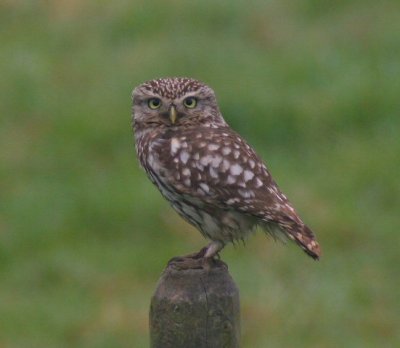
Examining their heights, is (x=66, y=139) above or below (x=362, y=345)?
above

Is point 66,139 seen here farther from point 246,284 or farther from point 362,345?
point 362,345

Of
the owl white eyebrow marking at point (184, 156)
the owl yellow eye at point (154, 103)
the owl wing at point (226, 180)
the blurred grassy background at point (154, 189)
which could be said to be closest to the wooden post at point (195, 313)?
the owl wing at point (226, 180)

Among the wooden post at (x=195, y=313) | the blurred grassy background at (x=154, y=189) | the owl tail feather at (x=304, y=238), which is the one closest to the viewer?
the wooden post at (x=195, y=313)

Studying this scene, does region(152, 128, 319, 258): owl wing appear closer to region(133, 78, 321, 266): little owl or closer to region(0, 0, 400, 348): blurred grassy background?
region(133, 78, 321, 266): little owl

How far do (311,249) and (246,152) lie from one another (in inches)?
19.7

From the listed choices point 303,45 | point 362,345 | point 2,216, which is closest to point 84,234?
point 2,216

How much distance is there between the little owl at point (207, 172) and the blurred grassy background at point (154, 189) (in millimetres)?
2348

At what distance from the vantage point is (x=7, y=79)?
34.1 feet

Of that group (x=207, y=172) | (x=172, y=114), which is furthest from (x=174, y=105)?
(x=207, y=172)

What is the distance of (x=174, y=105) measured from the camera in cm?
576

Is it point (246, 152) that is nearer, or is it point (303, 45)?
point (246, 152)

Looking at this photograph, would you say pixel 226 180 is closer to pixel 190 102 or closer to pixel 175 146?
pixel 175 146

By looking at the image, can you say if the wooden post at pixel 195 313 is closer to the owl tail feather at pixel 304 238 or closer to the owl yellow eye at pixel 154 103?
the owl tail feather at pixel 304 238

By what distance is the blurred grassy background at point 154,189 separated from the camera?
8.20 meters
